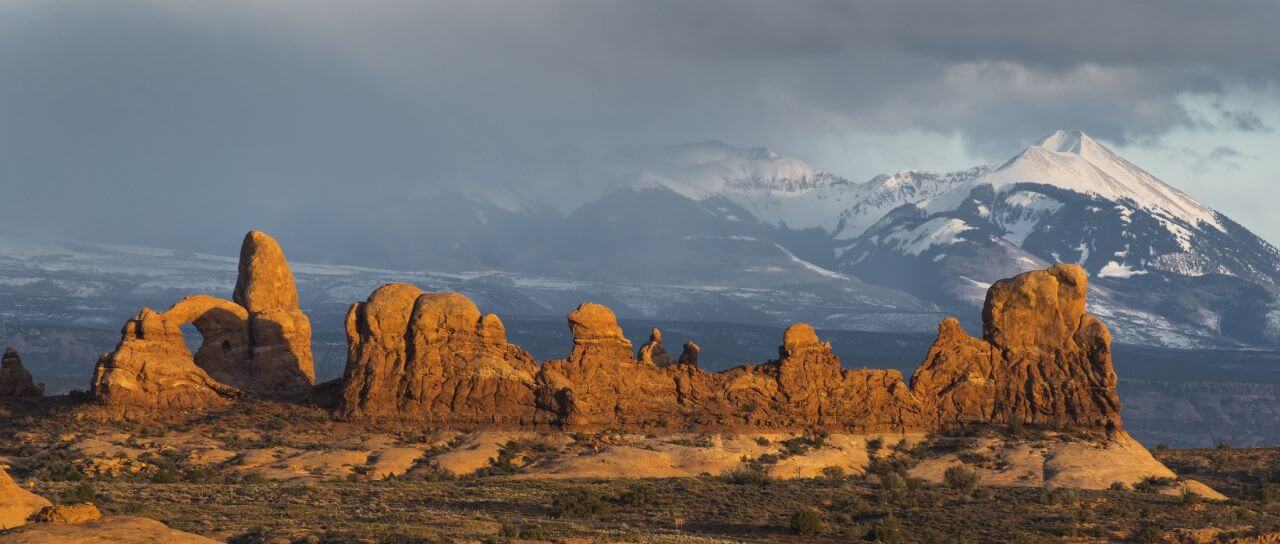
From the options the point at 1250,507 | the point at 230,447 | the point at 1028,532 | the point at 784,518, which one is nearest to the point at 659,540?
the point at 784,518

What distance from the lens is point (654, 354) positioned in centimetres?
8869

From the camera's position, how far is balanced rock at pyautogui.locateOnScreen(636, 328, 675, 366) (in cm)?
8581

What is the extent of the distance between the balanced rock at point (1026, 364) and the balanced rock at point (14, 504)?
47.9 metres

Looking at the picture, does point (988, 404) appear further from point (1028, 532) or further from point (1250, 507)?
point (1028, 532)

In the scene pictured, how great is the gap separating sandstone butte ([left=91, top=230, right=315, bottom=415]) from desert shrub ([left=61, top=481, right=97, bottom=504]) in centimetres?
2640

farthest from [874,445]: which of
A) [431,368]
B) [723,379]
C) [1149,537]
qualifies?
[1149,537]

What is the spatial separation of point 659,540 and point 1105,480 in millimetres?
31811

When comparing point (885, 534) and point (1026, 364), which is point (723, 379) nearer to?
point (1026, 364)

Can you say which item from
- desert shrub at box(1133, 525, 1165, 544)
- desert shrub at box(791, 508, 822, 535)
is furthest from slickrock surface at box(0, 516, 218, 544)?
desert shrub at box(1133, 525, 1165, 544)

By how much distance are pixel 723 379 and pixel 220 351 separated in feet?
84.7

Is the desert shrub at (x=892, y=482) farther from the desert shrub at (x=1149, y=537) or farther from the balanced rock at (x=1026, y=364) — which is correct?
the balanced rock at (x=1026, y=364)

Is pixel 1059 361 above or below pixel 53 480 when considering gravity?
above

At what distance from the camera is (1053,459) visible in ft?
256

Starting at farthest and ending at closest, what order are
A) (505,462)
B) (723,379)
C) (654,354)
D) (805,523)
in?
1. (654,354)
2. (723,379)
3. (505,462)
4. (805,523)
